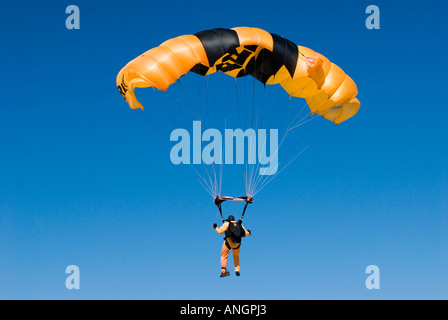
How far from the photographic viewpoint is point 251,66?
18672 mm

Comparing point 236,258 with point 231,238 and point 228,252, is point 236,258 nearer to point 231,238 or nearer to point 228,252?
point 228,252

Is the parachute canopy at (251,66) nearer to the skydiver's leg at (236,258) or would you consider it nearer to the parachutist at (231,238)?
the parachutist at (231,238)

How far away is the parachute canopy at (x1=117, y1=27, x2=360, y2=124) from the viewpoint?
16.9 metres

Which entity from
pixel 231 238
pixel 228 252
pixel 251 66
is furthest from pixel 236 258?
pixel 251 66

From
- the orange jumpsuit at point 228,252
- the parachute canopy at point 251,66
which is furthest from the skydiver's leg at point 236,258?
the parachute canopy at point 251,66

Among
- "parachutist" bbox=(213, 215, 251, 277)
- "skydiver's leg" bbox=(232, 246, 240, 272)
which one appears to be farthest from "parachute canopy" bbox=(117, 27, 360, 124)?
"skydiver's leg" bbox=(232, 246, 240, 272)

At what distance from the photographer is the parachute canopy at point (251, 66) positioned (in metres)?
16.9

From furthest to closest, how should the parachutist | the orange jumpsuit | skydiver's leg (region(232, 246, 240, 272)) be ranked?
1. skydiver's leg (region(232, 246, 240, 272))
2. the orange jumpsuit
3. the parachutist

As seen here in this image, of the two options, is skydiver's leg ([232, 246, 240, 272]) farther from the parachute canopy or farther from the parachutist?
the parachute canopy

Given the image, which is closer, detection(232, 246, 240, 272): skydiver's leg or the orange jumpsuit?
the orange jumpsuit
